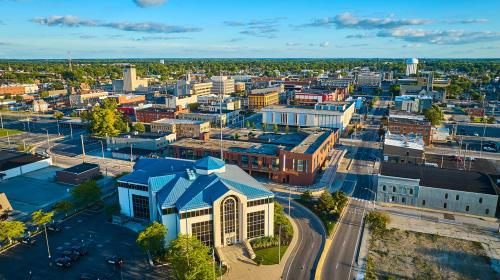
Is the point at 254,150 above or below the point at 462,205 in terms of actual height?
above

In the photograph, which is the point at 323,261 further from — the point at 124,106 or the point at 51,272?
the point at 124,106

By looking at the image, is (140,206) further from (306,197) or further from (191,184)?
(306,197)

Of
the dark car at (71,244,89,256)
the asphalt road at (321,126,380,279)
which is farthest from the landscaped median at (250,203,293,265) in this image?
the dark car at (71,244,89,256)

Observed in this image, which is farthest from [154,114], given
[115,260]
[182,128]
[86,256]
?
[115,260]

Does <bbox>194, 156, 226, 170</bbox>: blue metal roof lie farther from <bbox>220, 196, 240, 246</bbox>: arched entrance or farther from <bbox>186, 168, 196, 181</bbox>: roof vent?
<bbox>220, 196, 240, 246</bbox>: arched entrance

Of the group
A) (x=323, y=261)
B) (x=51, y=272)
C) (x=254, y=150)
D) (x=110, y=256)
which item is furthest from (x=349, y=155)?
(x=51, y=272)
